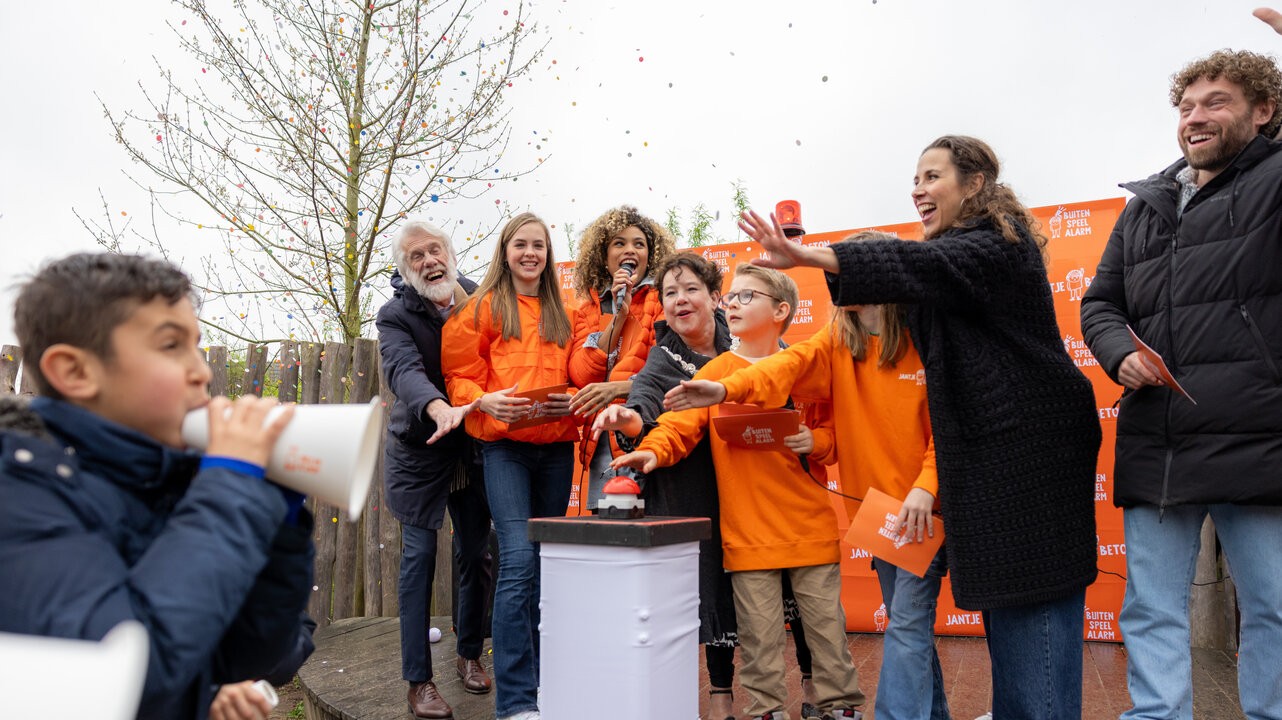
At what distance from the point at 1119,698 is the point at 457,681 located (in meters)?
2.65

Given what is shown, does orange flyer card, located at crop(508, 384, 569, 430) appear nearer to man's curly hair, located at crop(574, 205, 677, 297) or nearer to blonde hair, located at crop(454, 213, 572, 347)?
blonde hair, located at crop(454, 213, 572, 347)

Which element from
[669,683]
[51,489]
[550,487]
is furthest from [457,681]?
[51,489]

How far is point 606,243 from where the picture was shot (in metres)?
3.91

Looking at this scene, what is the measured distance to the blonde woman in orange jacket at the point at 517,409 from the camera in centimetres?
305

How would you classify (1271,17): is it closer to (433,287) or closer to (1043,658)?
(1043,658)

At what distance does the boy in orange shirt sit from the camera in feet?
9.83


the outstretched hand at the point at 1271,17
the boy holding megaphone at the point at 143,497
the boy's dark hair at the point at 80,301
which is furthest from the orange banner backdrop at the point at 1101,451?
the boy's dark hair at the point at 80,301

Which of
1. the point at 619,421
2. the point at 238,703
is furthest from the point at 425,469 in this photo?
the point at 238,703

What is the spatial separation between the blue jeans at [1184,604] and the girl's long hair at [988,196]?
83 cm

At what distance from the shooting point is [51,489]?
3.61 feet

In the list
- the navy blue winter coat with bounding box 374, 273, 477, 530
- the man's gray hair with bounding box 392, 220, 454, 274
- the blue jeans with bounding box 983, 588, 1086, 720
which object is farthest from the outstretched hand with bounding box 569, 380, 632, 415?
the blue jeans with bounding box 983, 588, 1086, 720

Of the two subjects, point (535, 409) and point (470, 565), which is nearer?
point (535, 409)

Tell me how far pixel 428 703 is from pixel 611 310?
5.58ft

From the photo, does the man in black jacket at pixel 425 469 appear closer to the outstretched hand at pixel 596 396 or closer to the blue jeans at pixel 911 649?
the outstretched hand at pixel 596 396
